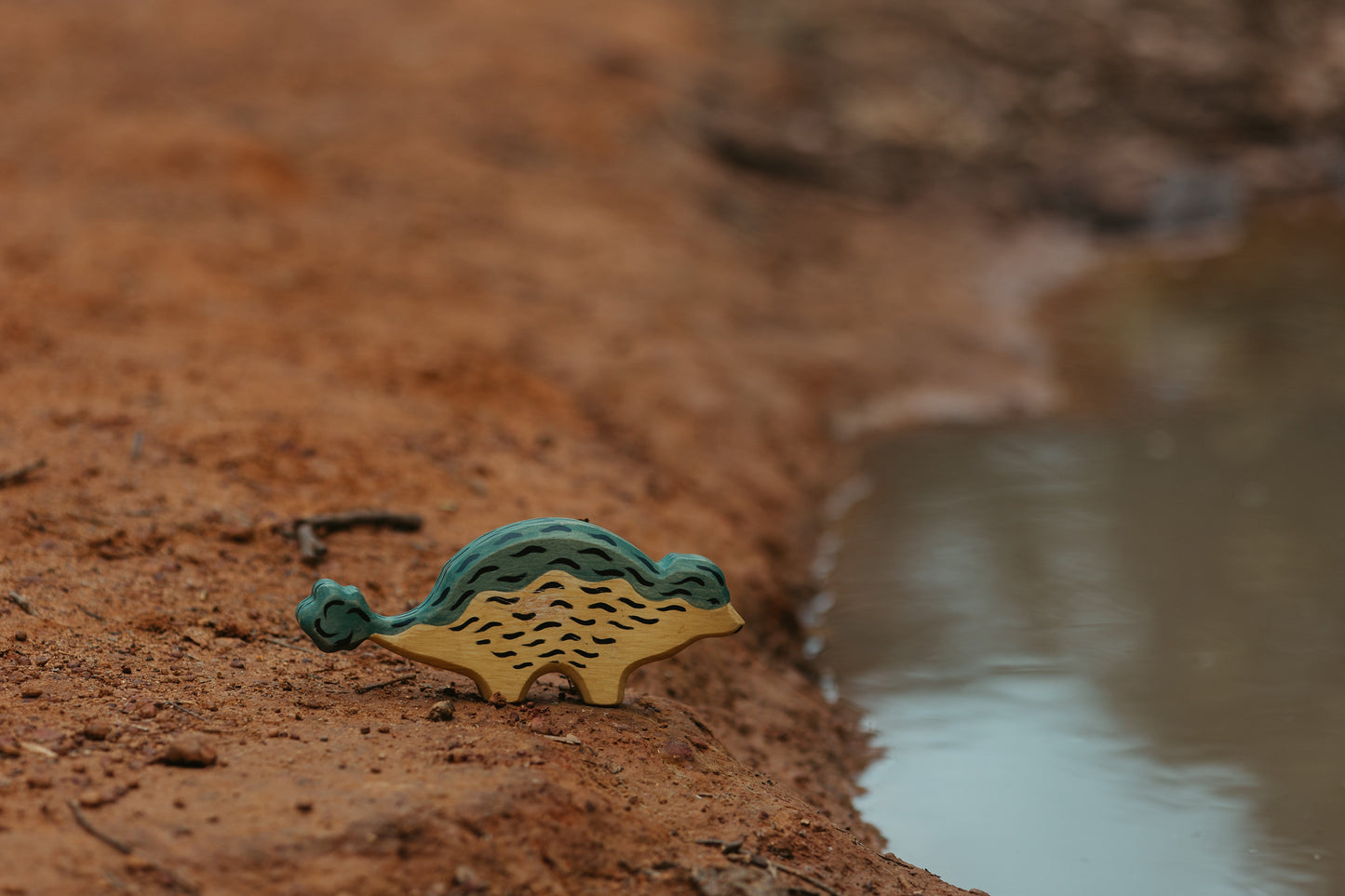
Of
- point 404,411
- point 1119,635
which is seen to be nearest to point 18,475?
point 404,411

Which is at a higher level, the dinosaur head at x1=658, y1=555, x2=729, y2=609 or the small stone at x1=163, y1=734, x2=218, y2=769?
the dinosaur head at x1=658, y1=555, x2=729, y2=609

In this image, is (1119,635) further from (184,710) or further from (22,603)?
(22,603)

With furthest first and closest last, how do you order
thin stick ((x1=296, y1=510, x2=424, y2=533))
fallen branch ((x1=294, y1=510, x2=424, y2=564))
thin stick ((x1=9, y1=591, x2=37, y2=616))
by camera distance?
1. thin stick ((x1=296, y1=510, x2=424, y2=533))
2. fallen branch ((x1=294, y1=510, x2=424, y2=564))
3. thin stick ((x1=9, y1=591, x2=37, y2=616))

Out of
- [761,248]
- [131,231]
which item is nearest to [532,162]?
[761,248]

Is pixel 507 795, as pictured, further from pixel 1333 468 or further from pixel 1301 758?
pixel 1333 468

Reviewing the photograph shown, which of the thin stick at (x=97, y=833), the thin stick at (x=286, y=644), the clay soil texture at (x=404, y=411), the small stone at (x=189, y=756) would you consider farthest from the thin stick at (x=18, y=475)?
the thin stick at (x=97, y=833)

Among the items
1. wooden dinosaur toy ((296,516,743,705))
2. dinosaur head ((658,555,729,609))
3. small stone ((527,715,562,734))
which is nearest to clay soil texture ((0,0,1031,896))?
small stone ((527,715,562,734))

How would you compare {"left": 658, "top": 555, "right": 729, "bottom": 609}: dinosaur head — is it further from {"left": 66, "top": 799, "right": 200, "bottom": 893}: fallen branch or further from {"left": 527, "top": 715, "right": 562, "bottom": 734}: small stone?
{"left": 66, "top": 799, "right": 200, "bottom": 893}: fallen branch
